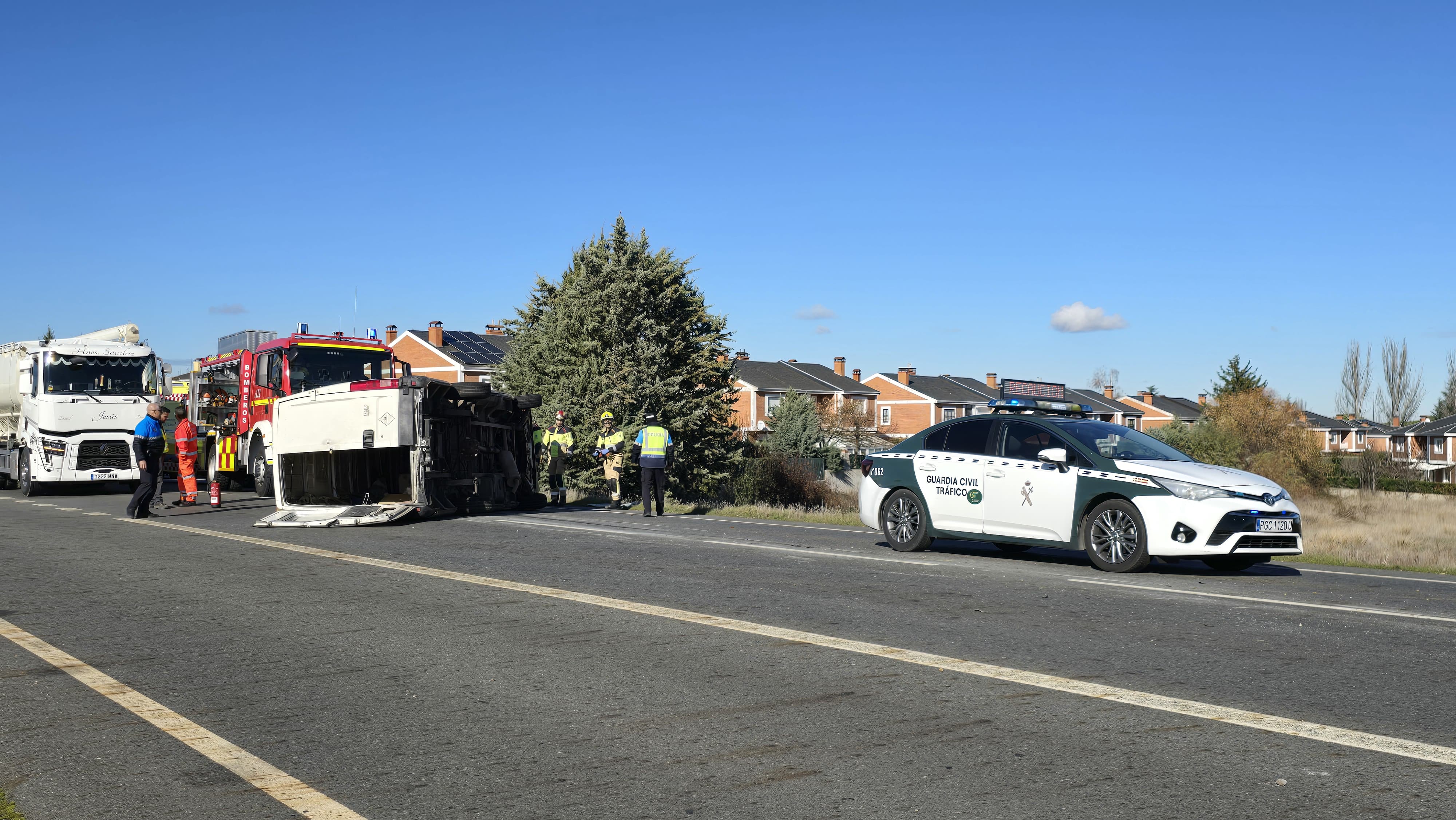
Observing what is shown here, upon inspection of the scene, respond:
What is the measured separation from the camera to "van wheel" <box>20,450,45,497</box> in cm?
2488

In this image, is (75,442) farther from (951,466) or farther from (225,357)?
(951,466)

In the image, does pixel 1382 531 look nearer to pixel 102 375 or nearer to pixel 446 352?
pixel 102 375

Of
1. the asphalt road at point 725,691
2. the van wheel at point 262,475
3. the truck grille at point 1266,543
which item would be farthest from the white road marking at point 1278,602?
the van wheel at point 262,475

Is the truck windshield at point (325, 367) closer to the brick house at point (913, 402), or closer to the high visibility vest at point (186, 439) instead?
the high visibility vest at point (186, 439)

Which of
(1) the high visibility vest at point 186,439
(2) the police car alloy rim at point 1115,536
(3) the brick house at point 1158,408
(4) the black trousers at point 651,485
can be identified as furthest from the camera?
(3) the brick house at point 1158,408

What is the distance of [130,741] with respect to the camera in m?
4.99

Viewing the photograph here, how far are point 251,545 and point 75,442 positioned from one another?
562 inches

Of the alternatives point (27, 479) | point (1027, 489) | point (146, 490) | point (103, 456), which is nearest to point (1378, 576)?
point (1027, 489)

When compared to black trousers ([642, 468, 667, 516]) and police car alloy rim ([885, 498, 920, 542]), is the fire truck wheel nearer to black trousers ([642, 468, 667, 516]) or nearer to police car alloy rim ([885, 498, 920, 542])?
black trousers ([642, 468, 667, 516])

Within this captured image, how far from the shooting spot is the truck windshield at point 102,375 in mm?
24844

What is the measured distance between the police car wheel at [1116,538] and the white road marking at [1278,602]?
2.46 ft

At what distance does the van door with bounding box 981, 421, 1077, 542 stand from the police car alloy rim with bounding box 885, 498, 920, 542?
3.05 ft

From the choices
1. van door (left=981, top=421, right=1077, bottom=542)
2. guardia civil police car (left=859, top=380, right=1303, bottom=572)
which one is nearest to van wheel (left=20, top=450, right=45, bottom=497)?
guardia civil police car (left=859, top=380, right=1303, bottom=572)

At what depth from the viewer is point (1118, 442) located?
11.3 metres
